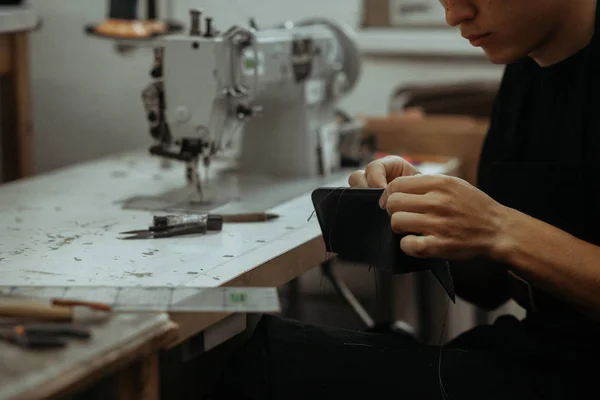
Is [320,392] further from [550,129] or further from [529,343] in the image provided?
[550,129]

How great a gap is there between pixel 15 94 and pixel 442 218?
2.14 metres

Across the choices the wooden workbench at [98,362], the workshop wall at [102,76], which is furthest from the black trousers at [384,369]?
the workshop wall at [102,76]

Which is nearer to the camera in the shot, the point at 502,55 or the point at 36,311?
the point at 36,311

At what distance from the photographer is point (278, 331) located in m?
1.55

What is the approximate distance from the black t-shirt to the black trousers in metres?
0.16

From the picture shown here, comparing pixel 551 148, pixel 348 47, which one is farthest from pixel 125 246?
pixel 348 47

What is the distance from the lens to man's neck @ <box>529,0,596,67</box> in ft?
5.38

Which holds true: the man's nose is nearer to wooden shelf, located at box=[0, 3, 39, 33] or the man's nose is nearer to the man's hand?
the man's hand

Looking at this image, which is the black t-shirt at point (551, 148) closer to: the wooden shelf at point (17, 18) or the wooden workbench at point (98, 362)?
the wooden workbench at point (98, 362)

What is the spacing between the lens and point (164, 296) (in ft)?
4.49

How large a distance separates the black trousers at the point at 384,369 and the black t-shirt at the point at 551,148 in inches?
6.3

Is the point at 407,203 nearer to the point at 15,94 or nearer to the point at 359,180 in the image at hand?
the point at 359,180

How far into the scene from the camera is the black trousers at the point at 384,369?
1.47 metres

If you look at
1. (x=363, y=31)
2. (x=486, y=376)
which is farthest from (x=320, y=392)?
(x=363, y=31)
